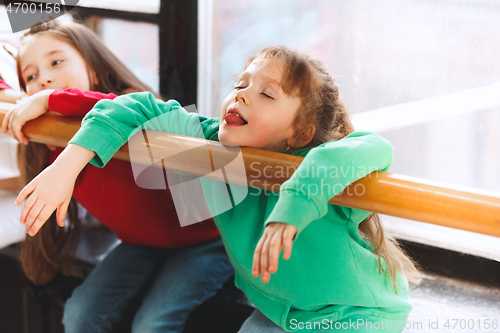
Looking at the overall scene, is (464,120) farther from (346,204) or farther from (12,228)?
(12,228)

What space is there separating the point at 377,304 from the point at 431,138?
1.62ft

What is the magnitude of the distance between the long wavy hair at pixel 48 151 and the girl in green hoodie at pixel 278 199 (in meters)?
0.38

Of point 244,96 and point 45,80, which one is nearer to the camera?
point 244,96

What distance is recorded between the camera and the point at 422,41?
3.26ft

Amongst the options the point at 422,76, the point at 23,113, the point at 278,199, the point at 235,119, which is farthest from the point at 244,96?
the point at 422,76

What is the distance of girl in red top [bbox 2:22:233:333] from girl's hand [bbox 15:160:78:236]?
0.31 m

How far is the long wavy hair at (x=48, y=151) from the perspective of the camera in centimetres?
105

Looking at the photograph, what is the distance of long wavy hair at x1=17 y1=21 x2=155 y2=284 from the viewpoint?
3.46ft

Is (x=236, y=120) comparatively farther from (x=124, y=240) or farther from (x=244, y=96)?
(x=124, y=240)

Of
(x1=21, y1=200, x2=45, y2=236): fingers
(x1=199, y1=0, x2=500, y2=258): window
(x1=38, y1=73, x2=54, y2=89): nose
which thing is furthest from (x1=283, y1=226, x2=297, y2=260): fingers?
(x1=38, y1=73, x2=54, y2=89): nose

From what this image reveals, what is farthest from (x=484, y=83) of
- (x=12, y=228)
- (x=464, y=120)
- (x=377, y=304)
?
(x=12, y=228)

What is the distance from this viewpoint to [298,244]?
0.71m

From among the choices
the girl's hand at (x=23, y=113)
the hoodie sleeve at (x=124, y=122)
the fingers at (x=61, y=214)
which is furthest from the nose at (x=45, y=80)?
the fingers at (x=61, y=214)

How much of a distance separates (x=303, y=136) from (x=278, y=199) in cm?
16
